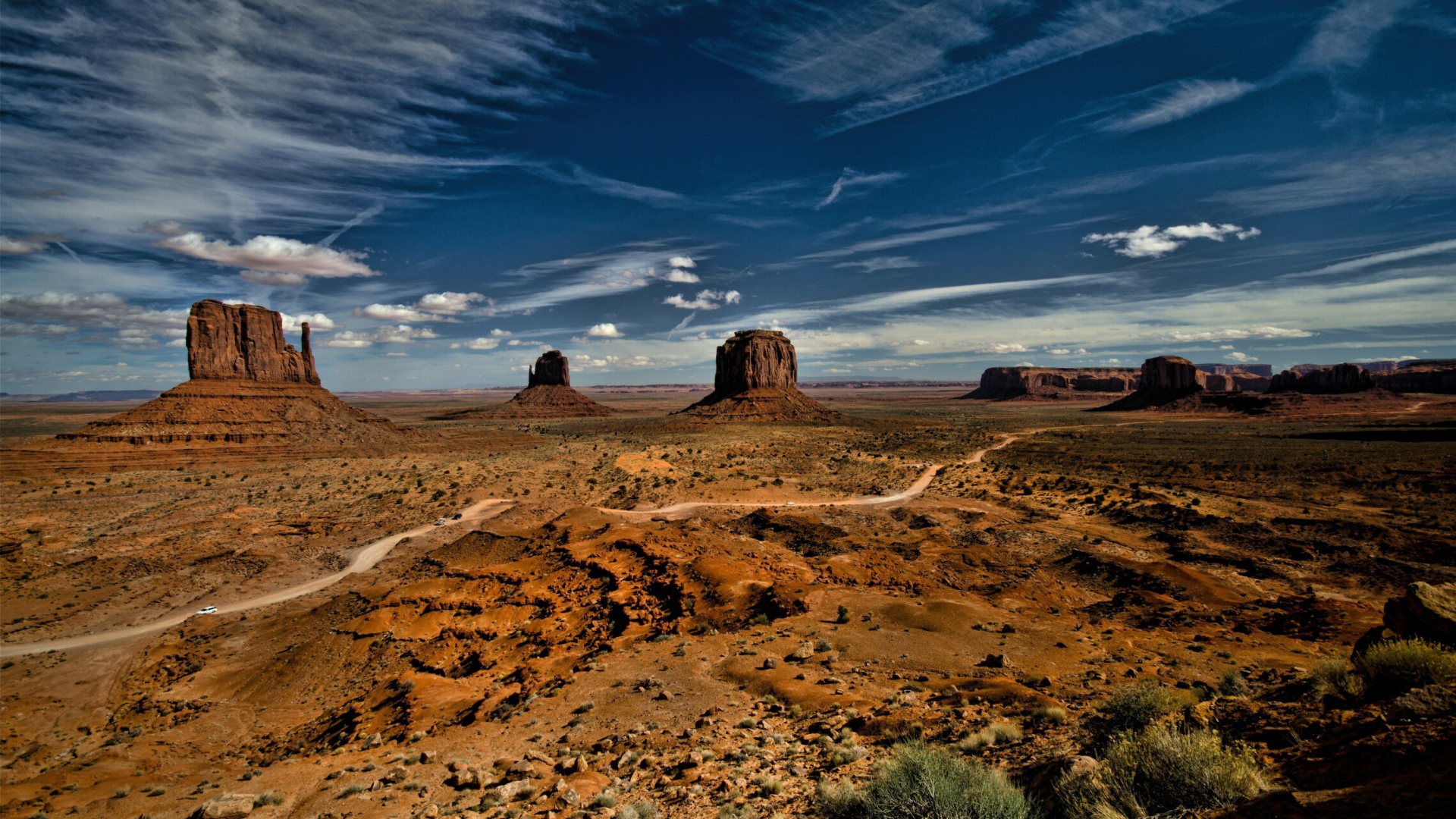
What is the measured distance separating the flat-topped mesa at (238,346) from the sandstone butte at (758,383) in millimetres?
55400

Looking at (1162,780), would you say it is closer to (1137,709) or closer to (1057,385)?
(1137,709)

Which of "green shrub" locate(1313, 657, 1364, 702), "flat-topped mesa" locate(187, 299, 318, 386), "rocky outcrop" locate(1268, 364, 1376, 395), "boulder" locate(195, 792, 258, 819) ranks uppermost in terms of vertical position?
"flat-topped mesa" locate(187, 299, 318, 386)

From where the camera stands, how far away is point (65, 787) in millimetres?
11281

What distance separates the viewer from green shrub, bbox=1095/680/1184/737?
7.89m

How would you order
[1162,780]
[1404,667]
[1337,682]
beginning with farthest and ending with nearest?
[1337,682] → [1404,667] → [1162,780]

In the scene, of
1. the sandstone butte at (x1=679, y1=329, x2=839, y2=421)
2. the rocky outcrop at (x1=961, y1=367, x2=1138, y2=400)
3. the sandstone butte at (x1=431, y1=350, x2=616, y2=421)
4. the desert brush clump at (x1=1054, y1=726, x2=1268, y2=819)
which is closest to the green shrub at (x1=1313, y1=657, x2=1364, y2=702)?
the desert brush clump at (x1=1054, y1=726, x2=1268, y2=819)

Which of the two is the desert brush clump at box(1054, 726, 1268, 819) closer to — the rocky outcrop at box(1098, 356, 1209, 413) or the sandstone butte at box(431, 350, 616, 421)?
the sandstone butte at box(431, 350, 616, 421)

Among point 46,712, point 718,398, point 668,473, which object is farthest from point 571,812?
point 718,398

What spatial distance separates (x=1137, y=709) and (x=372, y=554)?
108ft

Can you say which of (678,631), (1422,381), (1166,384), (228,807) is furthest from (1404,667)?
(1422,381)

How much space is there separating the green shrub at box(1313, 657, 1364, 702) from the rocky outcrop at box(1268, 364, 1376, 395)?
470 ft

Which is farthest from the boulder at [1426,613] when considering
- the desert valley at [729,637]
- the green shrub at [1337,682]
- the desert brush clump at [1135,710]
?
the desert brush clump at [1135,710]

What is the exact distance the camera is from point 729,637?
15.8 m

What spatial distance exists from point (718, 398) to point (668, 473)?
59.0 metres
